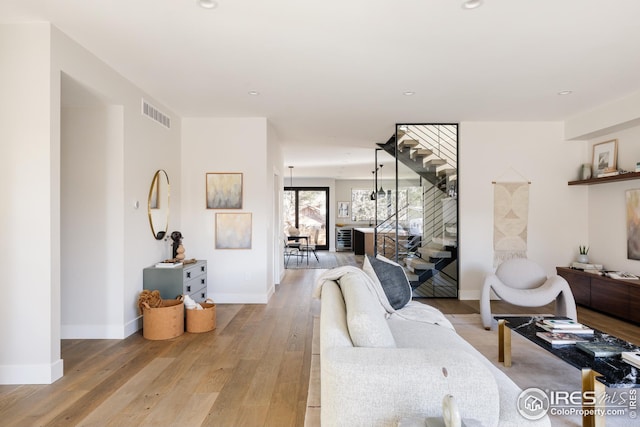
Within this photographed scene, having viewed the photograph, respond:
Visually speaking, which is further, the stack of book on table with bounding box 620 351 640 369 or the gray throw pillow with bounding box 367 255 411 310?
the gray throw pillow with bounding box 367 255 411 310

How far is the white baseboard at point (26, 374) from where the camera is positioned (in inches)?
109

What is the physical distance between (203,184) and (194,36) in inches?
109

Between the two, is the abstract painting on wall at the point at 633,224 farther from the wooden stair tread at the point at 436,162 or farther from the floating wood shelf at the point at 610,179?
the wooden stair tread at the point at 436,162

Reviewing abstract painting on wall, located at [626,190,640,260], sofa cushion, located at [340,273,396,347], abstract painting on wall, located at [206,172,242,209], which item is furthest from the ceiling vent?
abstract painting on wall, located at [626,190,640,260]

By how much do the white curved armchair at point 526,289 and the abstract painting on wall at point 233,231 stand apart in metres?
3.25

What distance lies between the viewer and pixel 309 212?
13.6m

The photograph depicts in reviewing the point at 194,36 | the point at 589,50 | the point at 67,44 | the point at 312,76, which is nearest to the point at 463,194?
the point at 589,50

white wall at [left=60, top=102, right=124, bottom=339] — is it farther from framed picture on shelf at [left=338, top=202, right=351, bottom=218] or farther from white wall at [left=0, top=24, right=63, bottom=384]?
framed picture on shelf at [left=338, top=202, right=351, bottom=218]

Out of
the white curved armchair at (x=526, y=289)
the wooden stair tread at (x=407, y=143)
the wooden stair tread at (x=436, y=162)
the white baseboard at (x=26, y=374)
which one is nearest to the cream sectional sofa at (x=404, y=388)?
the white baseboard at (x=26, y=374)

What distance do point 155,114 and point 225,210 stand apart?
1604 mm

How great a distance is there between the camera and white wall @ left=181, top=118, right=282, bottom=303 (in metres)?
5.39

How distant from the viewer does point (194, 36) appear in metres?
2.94

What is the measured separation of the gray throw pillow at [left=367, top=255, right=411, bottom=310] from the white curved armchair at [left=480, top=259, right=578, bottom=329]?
1.37 m

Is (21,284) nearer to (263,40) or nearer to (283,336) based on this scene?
(283,336)
